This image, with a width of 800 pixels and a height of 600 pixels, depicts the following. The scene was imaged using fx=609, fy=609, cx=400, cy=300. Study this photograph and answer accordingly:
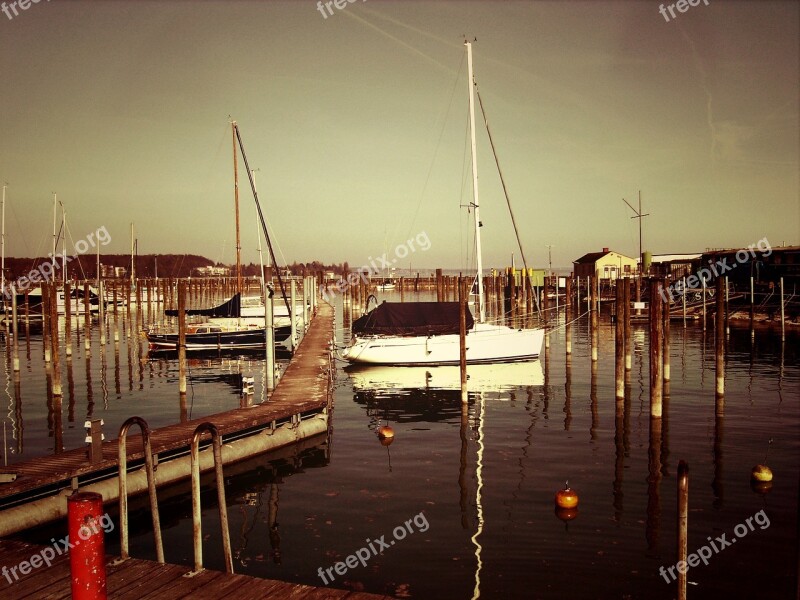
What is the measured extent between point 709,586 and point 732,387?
740 inches

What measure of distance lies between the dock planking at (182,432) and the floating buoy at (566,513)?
26.1 feet

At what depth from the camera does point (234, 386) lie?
2878 centimetres

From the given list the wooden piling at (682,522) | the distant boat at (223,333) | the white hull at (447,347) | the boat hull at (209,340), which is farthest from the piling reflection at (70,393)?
the wooden piling at (682,522)

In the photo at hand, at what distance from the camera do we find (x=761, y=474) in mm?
14430

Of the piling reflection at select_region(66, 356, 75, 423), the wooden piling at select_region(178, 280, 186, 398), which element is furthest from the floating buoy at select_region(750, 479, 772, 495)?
the piling reflection at select_region(66, 356, 75, 423)

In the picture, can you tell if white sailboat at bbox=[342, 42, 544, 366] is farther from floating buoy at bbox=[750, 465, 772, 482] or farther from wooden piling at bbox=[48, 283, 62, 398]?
floating buoy at bbox=[750, 465, 772, 482]

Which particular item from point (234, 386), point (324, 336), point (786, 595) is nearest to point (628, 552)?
point (786, 595)

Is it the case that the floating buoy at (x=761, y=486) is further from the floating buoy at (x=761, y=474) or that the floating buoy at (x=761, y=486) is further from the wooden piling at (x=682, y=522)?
the wooden piling at (x=682, y=522)

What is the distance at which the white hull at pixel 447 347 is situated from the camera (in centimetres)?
3109

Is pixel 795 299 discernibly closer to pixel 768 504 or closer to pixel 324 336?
pixel 324 336

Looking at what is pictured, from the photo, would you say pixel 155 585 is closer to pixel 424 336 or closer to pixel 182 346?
pixel 182 346

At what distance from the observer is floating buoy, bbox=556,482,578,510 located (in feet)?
42.0

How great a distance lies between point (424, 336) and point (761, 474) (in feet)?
59.9

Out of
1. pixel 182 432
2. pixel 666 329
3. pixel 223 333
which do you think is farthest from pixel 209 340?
pixel 666 329
